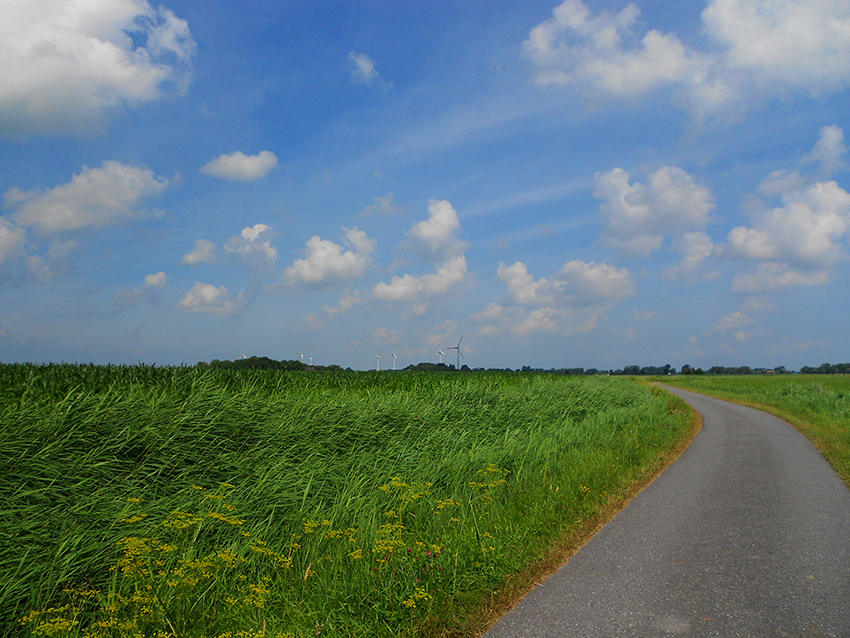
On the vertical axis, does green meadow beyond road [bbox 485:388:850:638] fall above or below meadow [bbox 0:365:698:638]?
below

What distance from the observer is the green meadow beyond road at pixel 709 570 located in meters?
4.64

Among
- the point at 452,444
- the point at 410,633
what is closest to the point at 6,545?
the point at 410,633

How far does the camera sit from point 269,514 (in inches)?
269

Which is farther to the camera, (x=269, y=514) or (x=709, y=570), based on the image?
(x=269, y=514)

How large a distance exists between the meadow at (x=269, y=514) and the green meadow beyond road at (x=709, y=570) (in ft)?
1.60

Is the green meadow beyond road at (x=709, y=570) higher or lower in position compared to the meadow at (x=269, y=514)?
lower

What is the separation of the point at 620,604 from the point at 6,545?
20.7 feet

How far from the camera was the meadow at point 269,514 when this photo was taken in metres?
4.48

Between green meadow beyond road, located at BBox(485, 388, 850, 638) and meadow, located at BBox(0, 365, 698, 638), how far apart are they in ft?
1.60

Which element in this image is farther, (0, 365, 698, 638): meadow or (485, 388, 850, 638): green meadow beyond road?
(485, 388, 850, 638): green meadow beyond road

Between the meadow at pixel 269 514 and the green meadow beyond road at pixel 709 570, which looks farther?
the green meadow beyond road at pixel 709 570

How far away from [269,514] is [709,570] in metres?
5.65

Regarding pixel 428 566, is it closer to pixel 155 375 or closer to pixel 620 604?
pixel 620 604

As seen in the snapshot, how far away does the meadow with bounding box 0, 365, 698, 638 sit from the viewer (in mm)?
4480
